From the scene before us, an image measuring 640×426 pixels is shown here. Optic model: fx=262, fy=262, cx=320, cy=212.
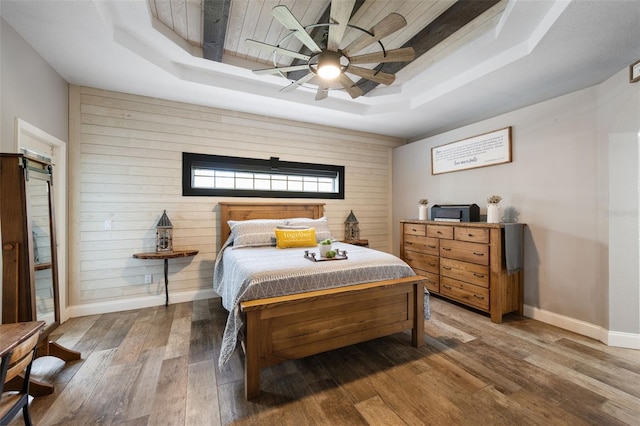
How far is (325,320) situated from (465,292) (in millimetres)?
2153

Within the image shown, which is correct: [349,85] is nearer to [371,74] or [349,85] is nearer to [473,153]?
[371,74]

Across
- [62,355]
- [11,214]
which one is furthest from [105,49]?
[62,355]

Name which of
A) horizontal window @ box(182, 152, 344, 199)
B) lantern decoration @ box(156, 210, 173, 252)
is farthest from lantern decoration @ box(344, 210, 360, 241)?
lantern decoration @ box(156, 210, 173, 252)

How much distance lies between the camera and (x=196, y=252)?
3.39 meters

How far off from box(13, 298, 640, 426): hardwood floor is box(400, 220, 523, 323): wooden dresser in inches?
15.2

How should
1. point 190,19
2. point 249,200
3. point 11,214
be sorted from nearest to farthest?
point 11,214 < point 190,19 < point 249,200

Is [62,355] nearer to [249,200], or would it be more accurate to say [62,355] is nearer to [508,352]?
[249,200]

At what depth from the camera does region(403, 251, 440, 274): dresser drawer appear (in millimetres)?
3695

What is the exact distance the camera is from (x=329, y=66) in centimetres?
206

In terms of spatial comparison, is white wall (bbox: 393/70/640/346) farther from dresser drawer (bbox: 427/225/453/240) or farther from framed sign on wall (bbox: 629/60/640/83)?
dresser drawer (bbox: 427/225/453/240)

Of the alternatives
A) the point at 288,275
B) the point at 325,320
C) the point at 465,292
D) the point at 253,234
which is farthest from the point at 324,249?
the point at 465,292

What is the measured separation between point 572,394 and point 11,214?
4007 mm

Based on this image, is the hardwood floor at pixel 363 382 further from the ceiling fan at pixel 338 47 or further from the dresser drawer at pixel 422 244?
the ceiling fan at pixel 338 47

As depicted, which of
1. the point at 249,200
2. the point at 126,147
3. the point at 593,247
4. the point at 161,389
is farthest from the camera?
the point at 249,200
